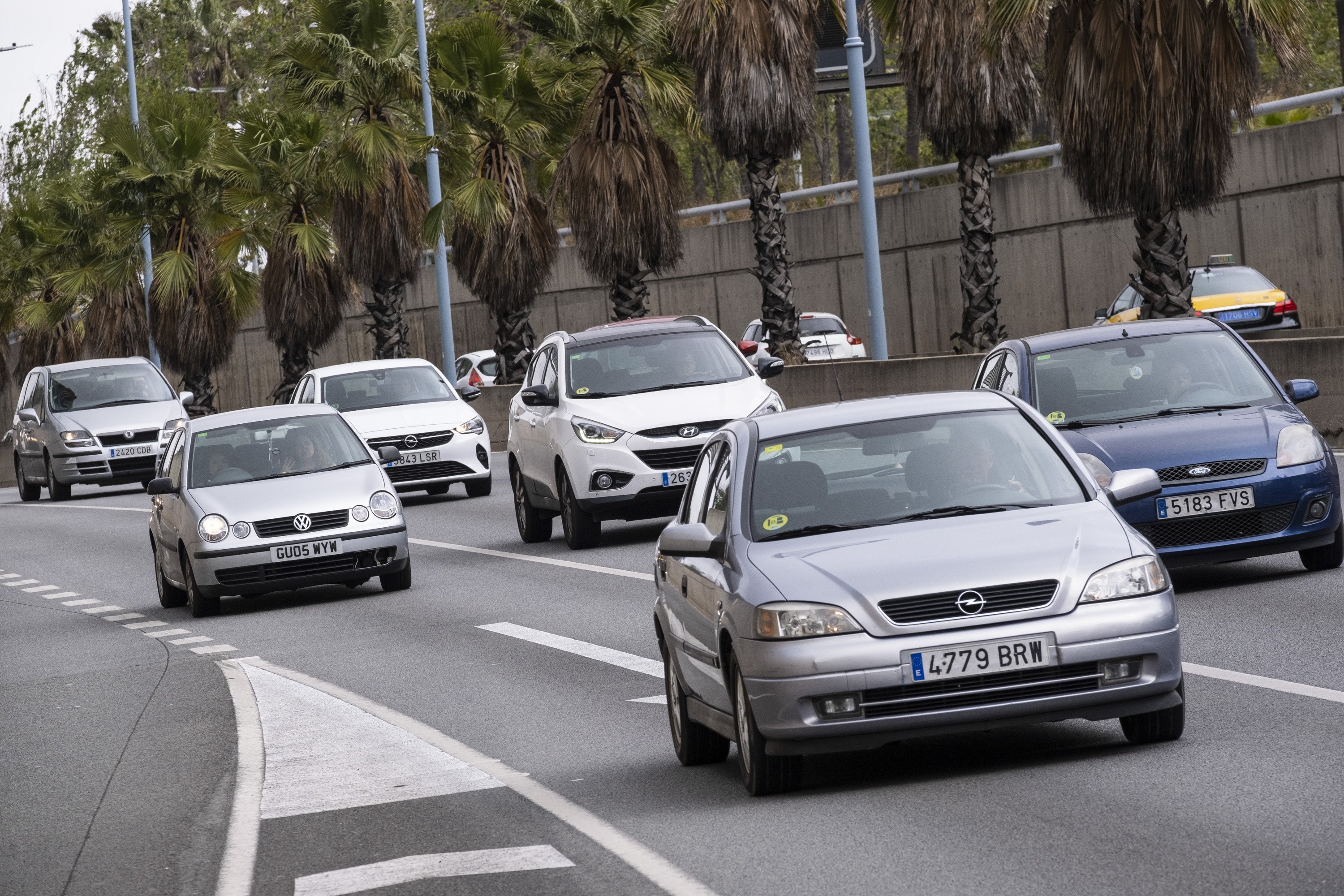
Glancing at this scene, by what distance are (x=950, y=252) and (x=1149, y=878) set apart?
32.8 metres

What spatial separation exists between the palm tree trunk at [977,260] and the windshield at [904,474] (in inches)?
854

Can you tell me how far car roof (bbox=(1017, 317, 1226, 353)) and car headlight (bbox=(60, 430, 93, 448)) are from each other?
954 inches

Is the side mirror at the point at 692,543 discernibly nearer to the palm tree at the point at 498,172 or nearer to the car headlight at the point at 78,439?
the car headlight at the point at 78,439

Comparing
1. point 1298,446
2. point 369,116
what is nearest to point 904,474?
point 1298,446

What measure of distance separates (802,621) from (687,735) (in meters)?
1.37

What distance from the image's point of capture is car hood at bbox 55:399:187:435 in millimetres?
34844

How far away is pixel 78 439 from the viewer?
35062mm

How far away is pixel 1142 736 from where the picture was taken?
26.1 ft

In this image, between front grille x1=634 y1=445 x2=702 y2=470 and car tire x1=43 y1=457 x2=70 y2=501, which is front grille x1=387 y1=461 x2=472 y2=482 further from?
car tire x1=43 y1=457 x2=70 y2=501

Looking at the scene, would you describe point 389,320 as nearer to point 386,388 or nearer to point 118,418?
point 118,418

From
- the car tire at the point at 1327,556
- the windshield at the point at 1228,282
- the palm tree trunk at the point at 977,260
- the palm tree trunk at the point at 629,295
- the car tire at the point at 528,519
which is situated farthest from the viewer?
the palm tree trunk at the point at 629,295

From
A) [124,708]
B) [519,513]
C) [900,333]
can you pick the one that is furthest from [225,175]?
[124,708]

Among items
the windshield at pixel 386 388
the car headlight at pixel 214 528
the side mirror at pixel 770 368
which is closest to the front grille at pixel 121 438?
the windshield at pixel 386 388

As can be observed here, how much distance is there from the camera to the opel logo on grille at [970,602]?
284 inches
